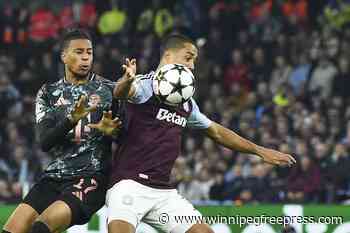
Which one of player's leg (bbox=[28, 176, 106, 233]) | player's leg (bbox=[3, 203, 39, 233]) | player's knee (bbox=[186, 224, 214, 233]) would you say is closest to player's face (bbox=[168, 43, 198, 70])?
player's leg (bbox=[28, 176, 106, 233])

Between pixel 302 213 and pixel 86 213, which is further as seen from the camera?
pixel 302 213

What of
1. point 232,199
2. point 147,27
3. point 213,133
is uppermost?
point 147,27

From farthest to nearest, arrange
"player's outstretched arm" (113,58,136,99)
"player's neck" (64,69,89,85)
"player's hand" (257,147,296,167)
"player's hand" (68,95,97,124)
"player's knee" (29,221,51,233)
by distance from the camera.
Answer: "player's hand" (257,147,296,167)
"player's neck" (64,69,89,85)
"player's knee" (29,221,51,233)
"player's hand" (68,95,97,124)
"player's outstretched arm" (113,58,136,99)

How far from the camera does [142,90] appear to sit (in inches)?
367

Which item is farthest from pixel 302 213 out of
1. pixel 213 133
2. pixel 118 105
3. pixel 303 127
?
pixel 303 127

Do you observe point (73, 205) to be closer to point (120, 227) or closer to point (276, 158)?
point (120, 227)

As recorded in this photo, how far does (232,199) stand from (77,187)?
23.5 feet

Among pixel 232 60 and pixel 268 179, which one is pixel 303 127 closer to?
pixel 268 179

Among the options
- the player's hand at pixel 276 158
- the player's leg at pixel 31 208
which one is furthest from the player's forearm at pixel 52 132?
the player's hand at pixel 276 158

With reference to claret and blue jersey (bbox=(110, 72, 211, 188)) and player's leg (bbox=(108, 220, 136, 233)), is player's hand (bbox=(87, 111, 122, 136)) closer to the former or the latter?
claret and blue jersey (bbox=(110, 72, 211, 188))

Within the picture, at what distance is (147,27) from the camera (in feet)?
71.5

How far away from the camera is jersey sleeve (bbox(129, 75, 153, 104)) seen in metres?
9.26

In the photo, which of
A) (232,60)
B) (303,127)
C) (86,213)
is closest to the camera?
(86,213)

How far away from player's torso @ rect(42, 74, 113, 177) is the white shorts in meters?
0.33
